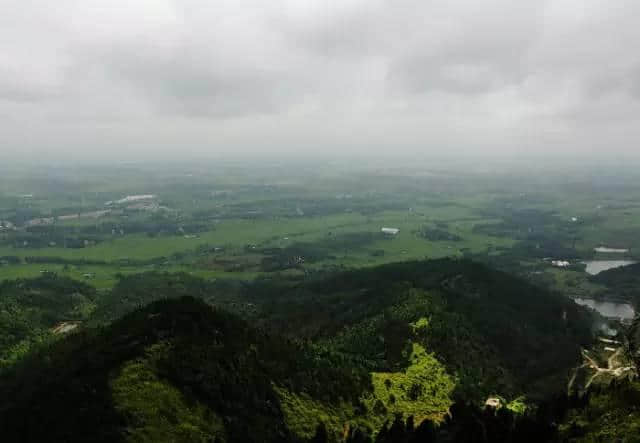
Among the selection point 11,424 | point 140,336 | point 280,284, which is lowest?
point 280,284

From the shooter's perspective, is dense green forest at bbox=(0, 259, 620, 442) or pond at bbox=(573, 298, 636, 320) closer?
dense green forest at bbox=(0, 259, 620, 442)

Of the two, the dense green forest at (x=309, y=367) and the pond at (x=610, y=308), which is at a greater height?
the dense green forest at (x=309, y=367)

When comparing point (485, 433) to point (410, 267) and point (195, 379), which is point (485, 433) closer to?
point (195, 379)

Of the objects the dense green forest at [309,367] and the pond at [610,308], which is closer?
the dense green forest at [309,367]

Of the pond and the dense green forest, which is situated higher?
the dense green forest

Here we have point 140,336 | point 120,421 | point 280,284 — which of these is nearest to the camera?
point 120,421

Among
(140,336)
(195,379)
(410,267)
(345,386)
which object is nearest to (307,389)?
(345,386)

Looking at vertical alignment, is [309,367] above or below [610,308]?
above

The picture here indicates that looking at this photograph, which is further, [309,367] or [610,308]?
[610,308]
